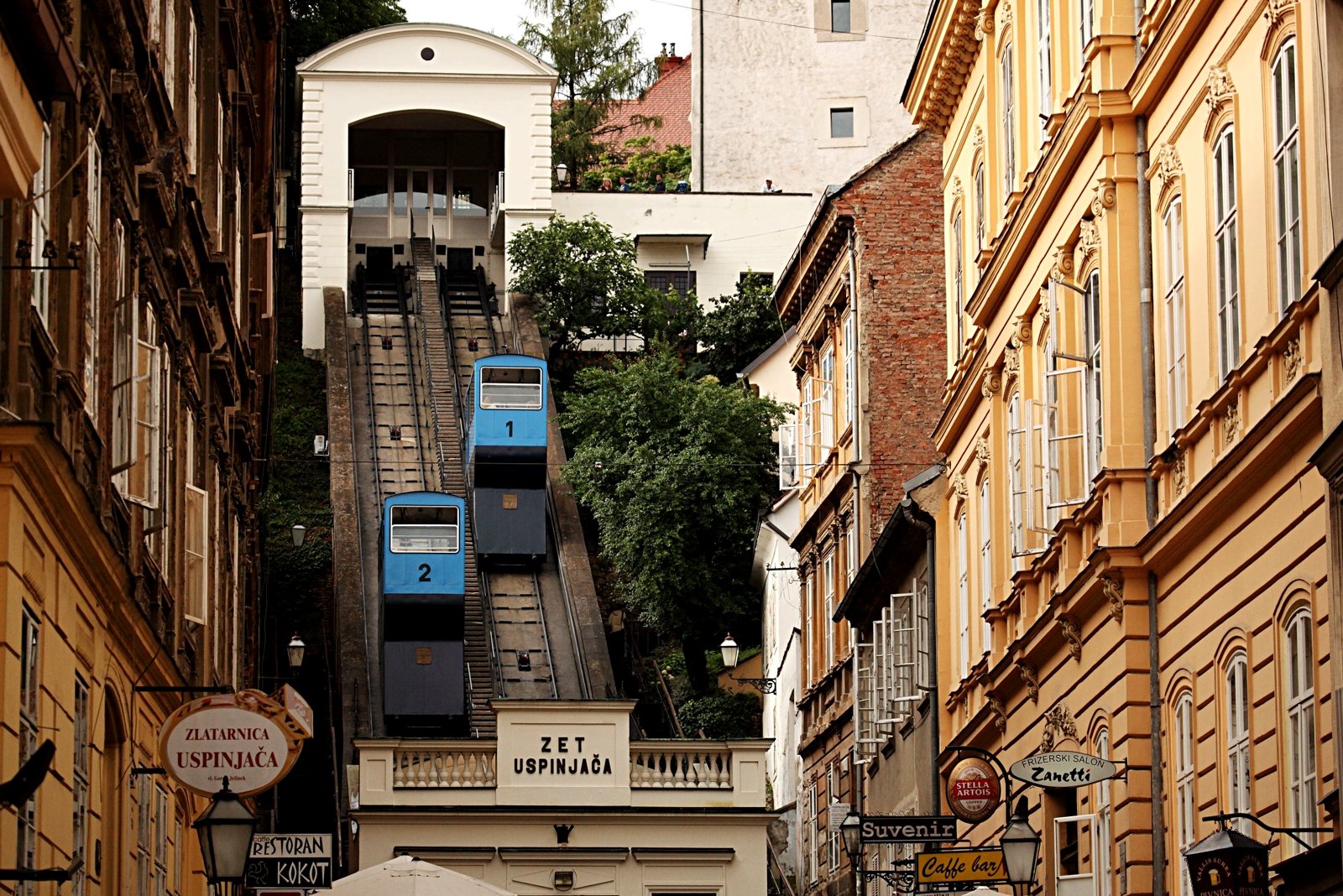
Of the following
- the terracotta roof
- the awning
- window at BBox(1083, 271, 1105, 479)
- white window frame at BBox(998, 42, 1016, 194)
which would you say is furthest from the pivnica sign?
the terracotta roof

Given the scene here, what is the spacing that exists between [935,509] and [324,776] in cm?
1847

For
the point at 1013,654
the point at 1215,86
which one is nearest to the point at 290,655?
the point at 1013,654

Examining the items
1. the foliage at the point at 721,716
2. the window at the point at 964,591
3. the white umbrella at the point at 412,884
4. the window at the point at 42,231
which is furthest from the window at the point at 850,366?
the window at the point at 42,231

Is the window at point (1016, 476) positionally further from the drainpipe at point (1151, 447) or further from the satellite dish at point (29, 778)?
the satellite dish at point (29, 778)

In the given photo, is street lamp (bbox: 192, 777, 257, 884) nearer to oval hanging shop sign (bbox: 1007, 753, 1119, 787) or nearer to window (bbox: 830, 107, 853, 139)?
oval hanging shop sign (bbox: 1007, 753, 1119, 787)

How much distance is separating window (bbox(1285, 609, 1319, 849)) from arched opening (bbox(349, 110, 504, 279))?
62189mm

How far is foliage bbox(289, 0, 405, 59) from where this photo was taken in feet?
270

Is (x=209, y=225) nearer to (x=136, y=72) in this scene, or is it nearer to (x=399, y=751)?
(x=136, y=72)

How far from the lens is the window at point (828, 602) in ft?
131

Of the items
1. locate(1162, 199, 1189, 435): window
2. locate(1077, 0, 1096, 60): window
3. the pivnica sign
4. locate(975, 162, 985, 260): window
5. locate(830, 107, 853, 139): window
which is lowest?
the pivnica sign

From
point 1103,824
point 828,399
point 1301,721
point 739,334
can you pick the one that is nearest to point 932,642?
point 828,399

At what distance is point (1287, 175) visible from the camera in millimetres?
15398

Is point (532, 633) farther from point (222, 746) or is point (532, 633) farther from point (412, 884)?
point (412, 884)

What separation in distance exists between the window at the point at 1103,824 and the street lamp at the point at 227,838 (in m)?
8.54
